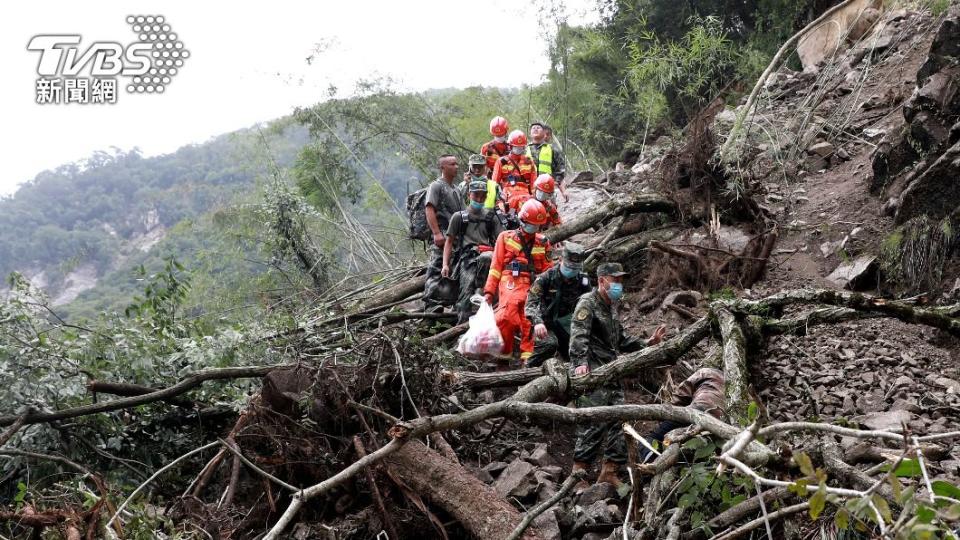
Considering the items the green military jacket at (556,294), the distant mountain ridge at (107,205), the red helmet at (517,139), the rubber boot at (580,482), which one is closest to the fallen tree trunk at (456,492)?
the rubber boot at (580,482)

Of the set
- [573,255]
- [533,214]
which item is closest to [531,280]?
[533,214]

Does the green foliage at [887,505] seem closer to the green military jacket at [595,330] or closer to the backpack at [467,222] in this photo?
the green military jacket at [595,330]

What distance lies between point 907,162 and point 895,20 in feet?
12.8

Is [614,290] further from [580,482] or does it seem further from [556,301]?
[580,482]

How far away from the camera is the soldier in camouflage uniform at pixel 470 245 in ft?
21.0

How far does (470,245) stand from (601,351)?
2197 millimetres

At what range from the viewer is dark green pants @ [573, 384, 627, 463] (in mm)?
4199

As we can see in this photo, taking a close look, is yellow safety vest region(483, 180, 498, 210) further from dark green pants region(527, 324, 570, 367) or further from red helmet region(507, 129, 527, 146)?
dark green pants region(527, 324, 570, 367)

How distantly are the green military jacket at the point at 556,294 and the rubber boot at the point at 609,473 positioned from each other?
140 cm

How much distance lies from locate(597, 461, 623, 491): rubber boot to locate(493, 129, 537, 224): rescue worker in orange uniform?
4.30m

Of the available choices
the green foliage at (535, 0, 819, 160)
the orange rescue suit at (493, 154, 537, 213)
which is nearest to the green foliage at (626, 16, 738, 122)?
→ the green foliage at (535, 0, 819, 160)

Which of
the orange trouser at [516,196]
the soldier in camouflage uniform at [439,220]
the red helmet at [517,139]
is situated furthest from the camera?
the red helmet at [517,139]

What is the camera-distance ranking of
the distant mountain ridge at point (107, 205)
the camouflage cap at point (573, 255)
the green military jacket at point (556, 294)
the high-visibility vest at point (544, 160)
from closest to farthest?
1. the camouflage cap at point (573, 255)
2. the green military jacket at point (556, 294)
3. the high-visibility vest at point (544, 160)
4. the distant mountain ridge at point (107, 205)

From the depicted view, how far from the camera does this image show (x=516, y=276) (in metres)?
5.62
